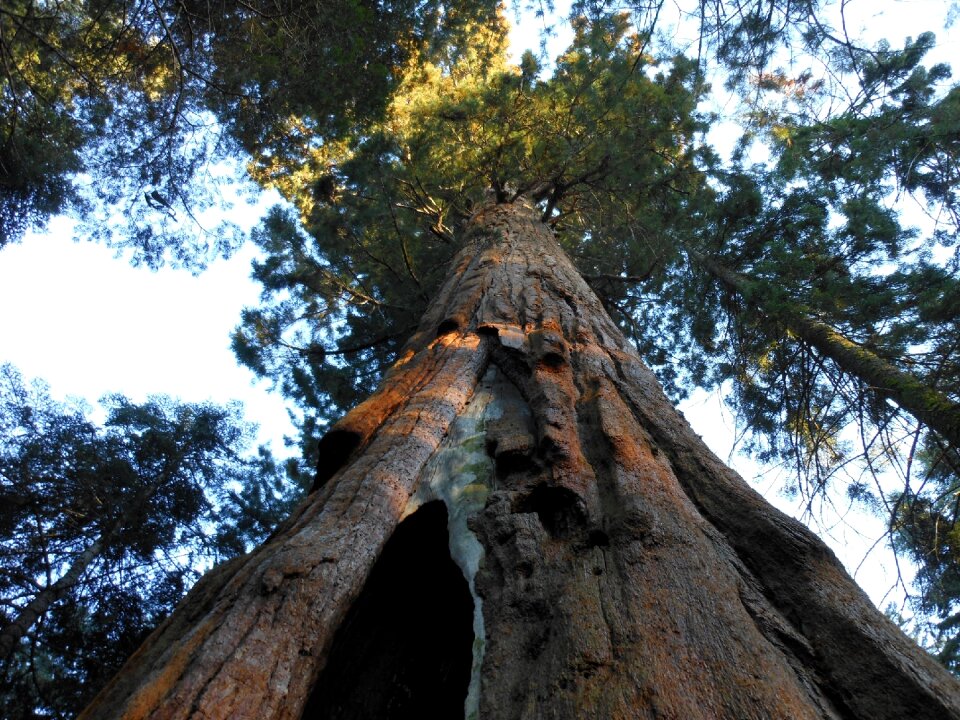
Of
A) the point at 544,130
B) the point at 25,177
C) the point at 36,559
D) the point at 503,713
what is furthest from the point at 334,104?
the point at 503,713

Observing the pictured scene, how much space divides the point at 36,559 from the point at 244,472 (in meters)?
3.38

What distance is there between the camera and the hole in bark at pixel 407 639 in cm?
150

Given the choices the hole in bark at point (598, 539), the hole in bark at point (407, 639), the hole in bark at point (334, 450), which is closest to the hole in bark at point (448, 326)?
the hole in bark at point (334, 450)

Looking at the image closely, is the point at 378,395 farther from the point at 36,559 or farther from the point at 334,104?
the point at 36,559

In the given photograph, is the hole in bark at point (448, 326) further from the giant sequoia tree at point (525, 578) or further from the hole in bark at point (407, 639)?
the hole in bark at point (407, 639)

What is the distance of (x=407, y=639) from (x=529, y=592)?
0.51m

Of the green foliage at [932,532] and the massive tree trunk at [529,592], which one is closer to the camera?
the massive tree trunk at [529,592]

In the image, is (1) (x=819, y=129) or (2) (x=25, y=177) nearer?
(1) (x=819, y=129)

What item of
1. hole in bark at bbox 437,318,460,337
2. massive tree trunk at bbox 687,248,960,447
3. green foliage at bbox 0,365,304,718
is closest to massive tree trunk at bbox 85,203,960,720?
hole in bark at bbox 437,318,460,337

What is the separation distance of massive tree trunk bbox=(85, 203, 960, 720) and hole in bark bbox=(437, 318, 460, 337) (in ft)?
1.76

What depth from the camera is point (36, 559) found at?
661 cm

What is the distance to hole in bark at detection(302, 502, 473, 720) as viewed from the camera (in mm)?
1503

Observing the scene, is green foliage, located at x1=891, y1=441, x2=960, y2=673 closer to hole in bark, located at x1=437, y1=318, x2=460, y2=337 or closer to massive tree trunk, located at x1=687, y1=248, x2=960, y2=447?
massive tree trunk, located at x1=687, y1=248, x2=960, y2=447

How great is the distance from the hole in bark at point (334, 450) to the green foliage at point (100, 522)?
5.10m
